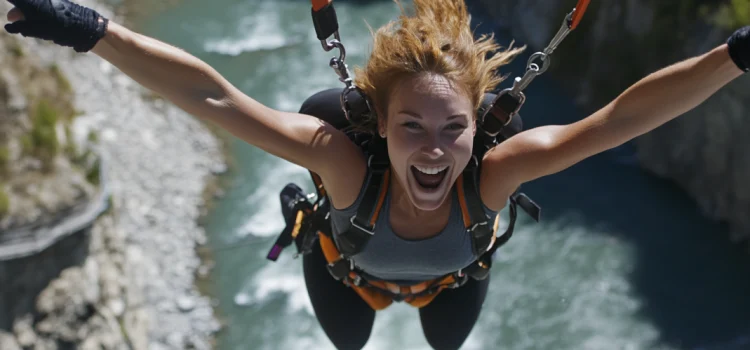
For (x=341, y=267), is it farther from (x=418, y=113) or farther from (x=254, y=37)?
(x=254, y=37)

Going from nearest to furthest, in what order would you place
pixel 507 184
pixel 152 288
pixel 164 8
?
pixel 507 184 < pixel 152 288 < pixel 164 8

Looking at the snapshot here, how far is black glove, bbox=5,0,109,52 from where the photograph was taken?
1.83 metres

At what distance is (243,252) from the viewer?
7.58 m

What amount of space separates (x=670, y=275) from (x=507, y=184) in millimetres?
5651

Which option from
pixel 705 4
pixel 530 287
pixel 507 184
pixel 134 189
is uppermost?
pixel 507 184

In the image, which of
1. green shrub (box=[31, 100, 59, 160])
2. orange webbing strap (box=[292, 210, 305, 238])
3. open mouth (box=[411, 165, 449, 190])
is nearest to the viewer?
open mouth (box=[411, 165, 449, 190])

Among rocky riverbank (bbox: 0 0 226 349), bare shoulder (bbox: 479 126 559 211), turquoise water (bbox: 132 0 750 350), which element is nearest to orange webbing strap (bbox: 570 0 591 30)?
bare shoulder (bbox: 479 126 559 211)

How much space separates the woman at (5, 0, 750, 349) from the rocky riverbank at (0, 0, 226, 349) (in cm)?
379

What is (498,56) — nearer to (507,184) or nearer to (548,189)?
(507,184)

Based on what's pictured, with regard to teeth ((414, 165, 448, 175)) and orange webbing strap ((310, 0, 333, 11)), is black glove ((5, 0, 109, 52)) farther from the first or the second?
teeth ((414, 165, 448, 175))

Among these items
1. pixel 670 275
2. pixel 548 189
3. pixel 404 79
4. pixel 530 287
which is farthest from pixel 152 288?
pixel 404 79

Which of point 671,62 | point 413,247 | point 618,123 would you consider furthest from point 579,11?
point 671,62

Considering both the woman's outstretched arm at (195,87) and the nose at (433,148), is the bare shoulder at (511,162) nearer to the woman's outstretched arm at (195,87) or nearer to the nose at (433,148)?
the nose at (433,148)

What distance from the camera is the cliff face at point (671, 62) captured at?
6797mm
